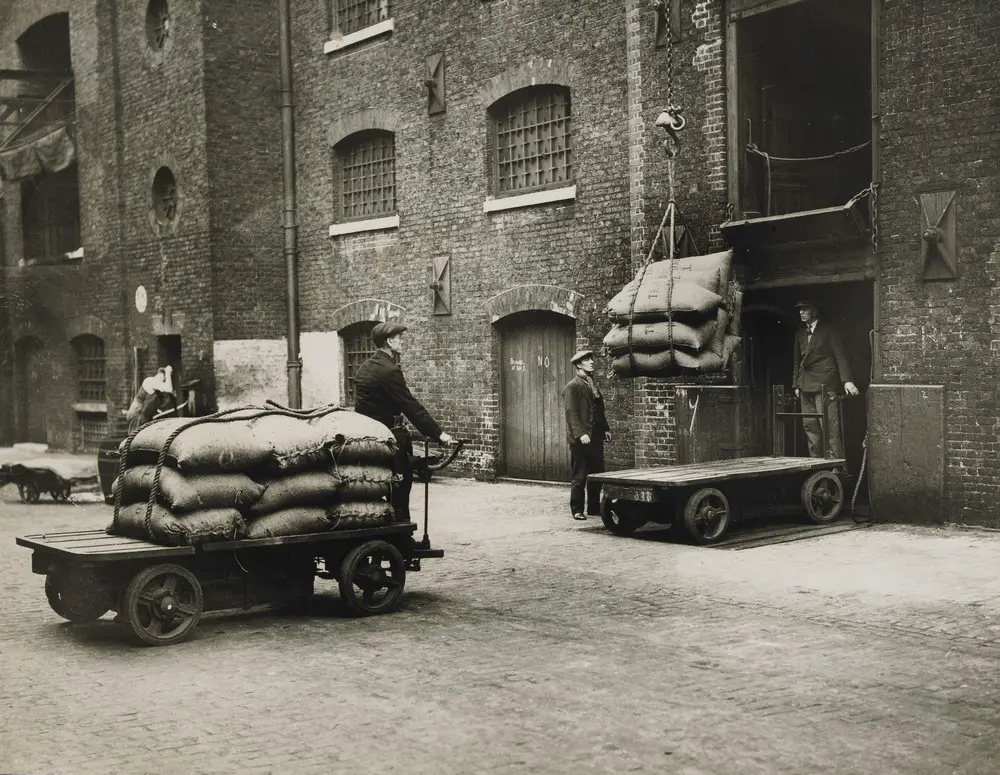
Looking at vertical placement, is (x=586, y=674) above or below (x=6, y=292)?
below

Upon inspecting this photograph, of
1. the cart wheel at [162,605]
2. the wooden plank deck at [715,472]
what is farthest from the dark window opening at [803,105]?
the cart wheel at [162,605]

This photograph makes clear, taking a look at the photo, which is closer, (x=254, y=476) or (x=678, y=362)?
(x=254, y=476)

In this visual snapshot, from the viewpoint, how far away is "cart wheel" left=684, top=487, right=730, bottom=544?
390 inches

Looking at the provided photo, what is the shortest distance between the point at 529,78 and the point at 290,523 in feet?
28.7

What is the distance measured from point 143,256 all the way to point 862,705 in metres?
17.1

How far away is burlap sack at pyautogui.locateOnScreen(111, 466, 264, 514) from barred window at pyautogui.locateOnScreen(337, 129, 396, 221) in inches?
410

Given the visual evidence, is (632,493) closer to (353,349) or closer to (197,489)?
(197,489)

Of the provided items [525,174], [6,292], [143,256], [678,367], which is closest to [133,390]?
[143,256]

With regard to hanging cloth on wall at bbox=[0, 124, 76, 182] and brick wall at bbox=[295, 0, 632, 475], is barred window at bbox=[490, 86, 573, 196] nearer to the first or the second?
brick wall at bbox=[295, 0, 632, 475]

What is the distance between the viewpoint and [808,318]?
39.7ft

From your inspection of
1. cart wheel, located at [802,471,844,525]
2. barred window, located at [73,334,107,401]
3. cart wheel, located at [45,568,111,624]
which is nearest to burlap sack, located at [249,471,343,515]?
cart wheel, located at [45,568,111,624]

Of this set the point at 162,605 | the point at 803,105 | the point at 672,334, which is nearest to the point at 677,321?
the point at 672,334

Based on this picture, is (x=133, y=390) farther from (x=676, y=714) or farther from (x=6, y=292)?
(x=676, y=714)

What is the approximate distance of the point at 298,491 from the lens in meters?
7.29
